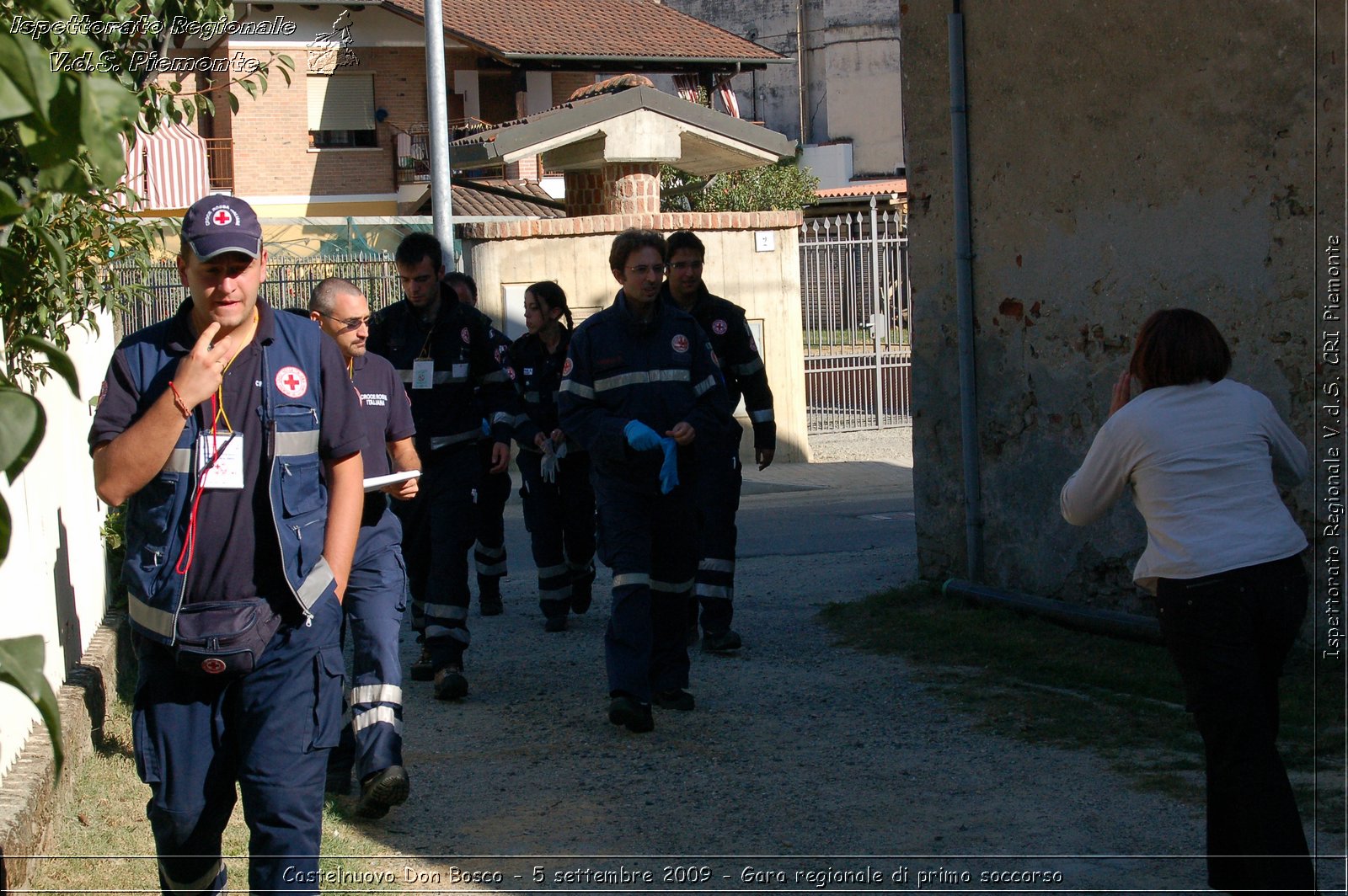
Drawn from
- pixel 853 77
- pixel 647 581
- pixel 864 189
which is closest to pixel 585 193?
pixel 647 581

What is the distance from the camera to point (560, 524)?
28.4 ft

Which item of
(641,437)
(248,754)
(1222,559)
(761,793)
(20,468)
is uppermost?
(20,468)

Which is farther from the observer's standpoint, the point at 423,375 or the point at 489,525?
the point at 489,525

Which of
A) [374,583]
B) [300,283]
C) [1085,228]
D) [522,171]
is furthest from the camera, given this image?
[522,171]

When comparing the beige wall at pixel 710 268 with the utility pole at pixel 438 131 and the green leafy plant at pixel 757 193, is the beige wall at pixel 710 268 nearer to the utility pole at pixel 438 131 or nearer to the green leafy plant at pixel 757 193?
the utility pole at pixel 438 131

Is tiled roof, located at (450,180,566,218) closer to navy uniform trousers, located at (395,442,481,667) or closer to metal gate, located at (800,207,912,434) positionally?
metal gate, located at (800,207,912,434)

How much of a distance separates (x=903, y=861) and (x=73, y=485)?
470 centimetres

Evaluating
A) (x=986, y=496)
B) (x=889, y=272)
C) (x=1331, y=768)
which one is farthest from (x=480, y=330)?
(x=889, y=272)

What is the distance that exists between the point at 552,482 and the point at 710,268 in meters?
7.49

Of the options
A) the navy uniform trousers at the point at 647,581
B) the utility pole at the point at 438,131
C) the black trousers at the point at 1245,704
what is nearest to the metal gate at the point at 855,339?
the utility pole at the point at 438,131

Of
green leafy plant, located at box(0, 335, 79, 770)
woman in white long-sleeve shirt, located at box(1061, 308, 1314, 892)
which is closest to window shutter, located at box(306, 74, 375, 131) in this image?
woman in white long-sleeve shirt, located at box(1061, 308, 1314, 892)

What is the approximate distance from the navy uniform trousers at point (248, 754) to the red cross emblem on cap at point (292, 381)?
1.70ft

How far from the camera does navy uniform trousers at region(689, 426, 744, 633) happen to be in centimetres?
754

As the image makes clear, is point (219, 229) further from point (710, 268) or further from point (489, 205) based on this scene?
point (489, 205)
